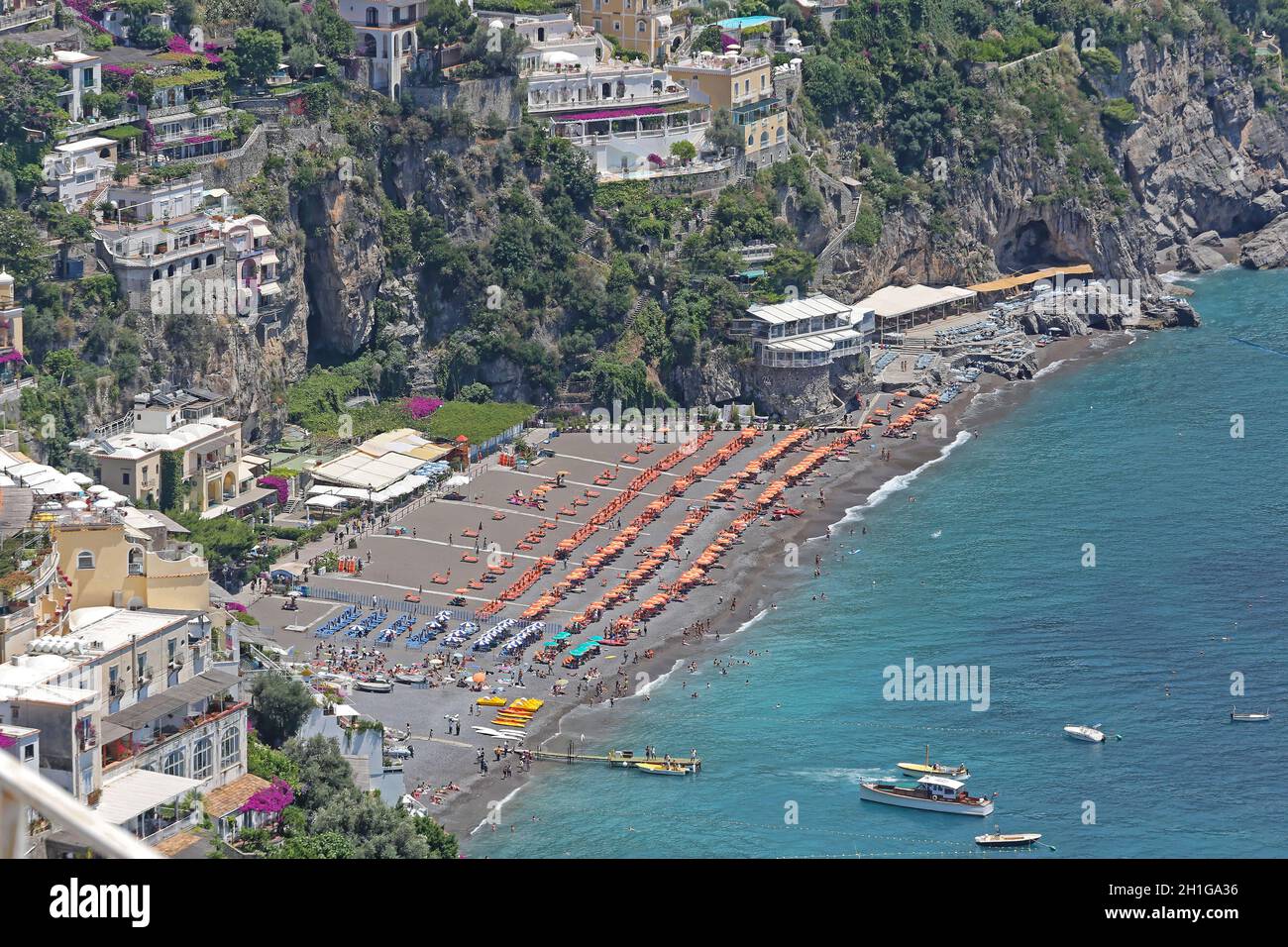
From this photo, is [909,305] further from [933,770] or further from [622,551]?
[933,770]

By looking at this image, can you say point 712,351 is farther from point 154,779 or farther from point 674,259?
point 154,779

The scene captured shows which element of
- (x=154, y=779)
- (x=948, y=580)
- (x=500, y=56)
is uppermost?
(x=500, y=56)

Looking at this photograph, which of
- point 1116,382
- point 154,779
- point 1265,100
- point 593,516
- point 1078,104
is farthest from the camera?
point 1265,100

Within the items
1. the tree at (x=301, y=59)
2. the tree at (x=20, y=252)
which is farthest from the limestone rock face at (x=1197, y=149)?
the tree at (x=20, y=252)

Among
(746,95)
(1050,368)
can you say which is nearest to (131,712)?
(746,95)

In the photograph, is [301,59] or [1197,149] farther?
[1197,149]

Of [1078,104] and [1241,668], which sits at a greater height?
[1078,104]
